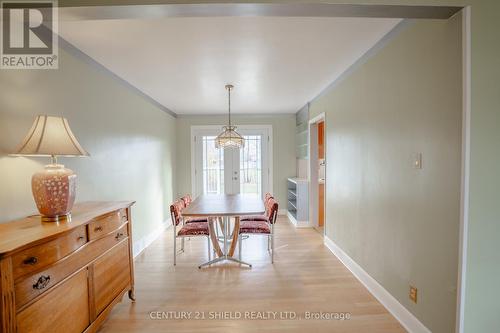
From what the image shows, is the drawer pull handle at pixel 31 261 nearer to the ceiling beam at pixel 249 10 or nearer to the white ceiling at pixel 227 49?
the ceiling beam at pixel 249 10

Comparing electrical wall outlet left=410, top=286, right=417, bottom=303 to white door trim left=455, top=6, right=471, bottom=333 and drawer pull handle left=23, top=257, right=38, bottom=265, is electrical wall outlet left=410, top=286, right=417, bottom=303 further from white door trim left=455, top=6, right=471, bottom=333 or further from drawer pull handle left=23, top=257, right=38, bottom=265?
drawer pull handle left=23, top=257, right=38, bottom=265

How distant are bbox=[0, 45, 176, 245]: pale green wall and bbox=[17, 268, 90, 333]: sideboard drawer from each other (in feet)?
2.16

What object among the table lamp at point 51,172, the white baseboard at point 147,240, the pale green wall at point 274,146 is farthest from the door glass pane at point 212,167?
the table lamp at point 51,172

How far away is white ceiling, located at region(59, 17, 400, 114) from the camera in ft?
6.35

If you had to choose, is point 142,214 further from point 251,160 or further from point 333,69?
point 333,69

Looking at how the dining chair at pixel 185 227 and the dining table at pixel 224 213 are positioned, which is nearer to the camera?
the dining table at pixel 224 213

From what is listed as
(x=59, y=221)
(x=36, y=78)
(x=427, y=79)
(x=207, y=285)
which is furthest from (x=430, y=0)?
(x=207, y=285)

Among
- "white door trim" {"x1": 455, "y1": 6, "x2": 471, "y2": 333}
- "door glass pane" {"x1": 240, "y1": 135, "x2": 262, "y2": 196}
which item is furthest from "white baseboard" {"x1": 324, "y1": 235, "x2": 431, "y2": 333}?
"door glass pane" {"x1": 240, "y1": 135, "x2": 262, "y2": 196}

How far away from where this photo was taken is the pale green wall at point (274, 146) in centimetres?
568

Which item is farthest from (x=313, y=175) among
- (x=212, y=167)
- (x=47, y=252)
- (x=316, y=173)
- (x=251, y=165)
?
(x=47, y=252)

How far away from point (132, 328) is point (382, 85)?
9.71ft

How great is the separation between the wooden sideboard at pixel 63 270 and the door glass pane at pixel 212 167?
140 inches

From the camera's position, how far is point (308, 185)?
4.66 m

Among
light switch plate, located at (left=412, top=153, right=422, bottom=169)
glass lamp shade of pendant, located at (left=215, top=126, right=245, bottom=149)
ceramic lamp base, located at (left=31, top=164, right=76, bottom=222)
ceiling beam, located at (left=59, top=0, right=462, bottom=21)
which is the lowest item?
ceramic lamp base, located at (left=31, top=164, right=76, bottom=222)
